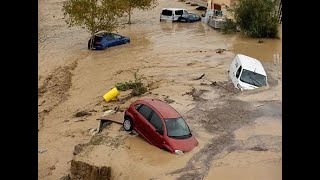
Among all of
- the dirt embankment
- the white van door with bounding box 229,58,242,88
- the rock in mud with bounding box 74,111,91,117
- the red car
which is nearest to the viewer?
the red car

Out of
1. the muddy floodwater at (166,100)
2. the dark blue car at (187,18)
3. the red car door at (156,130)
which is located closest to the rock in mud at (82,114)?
the muddy floodwater at (166,100)

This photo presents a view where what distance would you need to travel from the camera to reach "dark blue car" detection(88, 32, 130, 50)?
30.2 m

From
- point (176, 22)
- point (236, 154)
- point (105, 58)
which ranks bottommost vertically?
point (236, 154)

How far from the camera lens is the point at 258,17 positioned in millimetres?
34312

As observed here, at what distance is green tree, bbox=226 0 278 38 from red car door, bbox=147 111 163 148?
22391mm

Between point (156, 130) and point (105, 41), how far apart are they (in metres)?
17.9

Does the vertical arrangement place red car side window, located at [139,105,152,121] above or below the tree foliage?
below

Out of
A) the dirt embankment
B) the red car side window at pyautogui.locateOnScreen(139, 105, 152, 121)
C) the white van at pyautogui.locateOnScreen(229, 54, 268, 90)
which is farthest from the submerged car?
the red car side window at pyautogui.locateOnScreen(139, 105, 152, 121)

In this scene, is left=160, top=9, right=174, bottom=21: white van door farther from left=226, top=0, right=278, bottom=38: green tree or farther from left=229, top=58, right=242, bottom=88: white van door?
left=229, top=58, right=242, bottom=88: white van door

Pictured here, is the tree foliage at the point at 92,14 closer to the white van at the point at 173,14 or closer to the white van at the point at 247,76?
the white van at the point at 173,14
